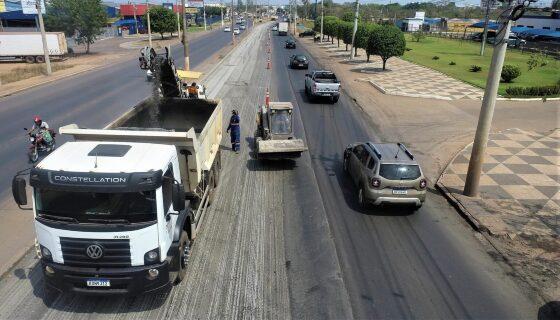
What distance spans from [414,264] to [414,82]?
28811mm

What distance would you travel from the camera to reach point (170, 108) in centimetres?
1572

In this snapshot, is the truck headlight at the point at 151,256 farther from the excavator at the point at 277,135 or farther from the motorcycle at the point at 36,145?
the motorcycle at the point at 36,145

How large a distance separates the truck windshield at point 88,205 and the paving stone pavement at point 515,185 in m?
9.65

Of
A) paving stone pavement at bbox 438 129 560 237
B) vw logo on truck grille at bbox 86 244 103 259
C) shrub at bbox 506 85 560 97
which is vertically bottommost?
paving stone pavement at bbox 438 129 560 237

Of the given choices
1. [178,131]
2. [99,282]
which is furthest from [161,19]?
[99,282]

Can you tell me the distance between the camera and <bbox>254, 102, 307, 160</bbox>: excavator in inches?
592

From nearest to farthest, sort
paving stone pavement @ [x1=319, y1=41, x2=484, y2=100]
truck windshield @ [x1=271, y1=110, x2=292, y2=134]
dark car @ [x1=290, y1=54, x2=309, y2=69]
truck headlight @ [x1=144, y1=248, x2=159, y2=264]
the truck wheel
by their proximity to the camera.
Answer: truck headlight @ [x1=144, y1=248, x2=159, y2=264]
the truck wheel
truck windshield @ [x1=271, y1=110, x2=292, y2=134]
paving stone pavement @ [x1=319, y1=41, x2=484, y2=100]
dark car @ [x1=290, y1=54, x2=309, y2=69]

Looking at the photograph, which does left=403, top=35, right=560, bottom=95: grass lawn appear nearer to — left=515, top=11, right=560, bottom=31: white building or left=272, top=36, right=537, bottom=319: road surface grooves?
left=272, top=36, right=537, bottom=319: road surface grooves

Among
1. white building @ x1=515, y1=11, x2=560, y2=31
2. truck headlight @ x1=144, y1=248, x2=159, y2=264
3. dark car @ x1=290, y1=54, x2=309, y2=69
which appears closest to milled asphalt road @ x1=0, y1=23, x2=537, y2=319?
truck headlight @ x1=144, y1=248, x2=159, y2=264

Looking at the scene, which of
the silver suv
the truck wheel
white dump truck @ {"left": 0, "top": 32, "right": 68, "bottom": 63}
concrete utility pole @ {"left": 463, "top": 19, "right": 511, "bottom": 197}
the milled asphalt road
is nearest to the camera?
the milled asphalt road

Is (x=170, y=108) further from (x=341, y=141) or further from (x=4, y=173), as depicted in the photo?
(x=341, y=141)

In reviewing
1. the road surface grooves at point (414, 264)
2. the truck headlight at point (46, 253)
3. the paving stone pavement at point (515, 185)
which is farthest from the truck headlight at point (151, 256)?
the paving stone pavement at point (515, 185)

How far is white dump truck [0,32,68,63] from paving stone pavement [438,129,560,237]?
45417 millimetres

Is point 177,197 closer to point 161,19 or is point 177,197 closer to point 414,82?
point 414,82
